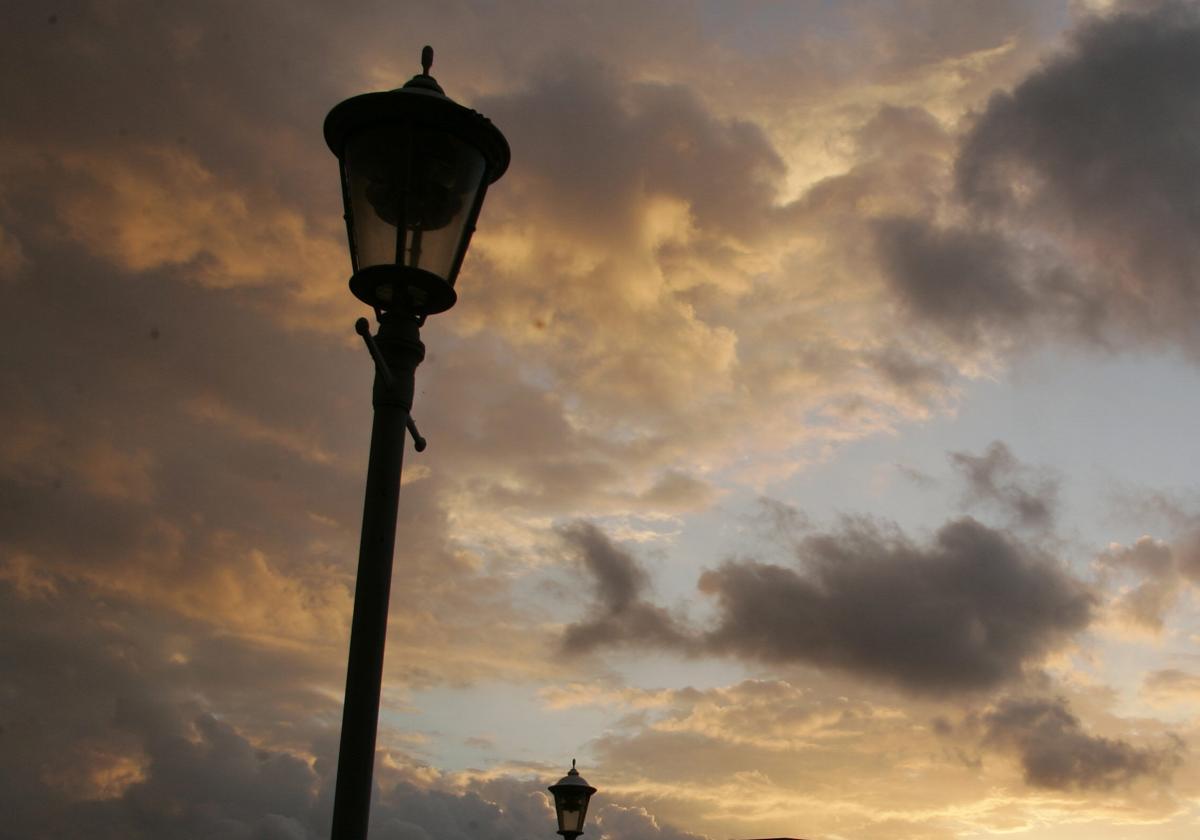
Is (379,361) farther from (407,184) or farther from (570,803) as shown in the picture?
(570,803)

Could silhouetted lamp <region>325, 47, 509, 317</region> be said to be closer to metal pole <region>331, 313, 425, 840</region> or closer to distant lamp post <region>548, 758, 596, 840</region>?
metal pole <region>331, 313, 425, 840</region>

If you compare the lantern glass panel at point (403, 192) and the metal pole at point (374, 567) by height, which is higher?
the lantern glass panel at point (403, 192)

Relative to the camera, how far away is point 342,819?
208 inches

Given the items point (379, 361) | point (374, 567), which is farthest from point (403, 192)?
point (374, 567)

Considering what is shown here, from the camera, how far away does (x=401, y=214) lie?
6.20 metres

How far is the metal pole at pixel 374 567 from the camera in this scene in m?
5.38

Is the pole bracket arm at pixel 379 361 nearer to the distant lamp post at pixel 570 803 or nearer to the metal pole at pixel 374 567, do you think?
the metal pole at pixel 374 567

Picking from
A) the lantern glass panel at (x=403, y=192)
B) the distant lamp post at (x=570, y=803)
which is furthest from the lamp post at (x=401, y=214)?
the distant lamp post at (x=570, y=803)

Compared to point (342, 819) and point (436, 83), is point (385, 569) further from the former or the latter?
point (436, 83)

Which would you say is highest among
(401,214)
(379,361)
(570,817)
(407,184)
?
(407,184)

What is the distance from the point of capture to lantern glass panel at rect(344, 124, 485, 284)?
20.3 ft

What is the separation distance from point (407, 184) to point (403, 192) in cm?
5

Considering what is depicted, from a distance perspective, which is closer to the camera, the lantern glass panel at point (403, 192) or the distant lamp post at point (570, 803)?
the lantern glass panel at point (403, 192)

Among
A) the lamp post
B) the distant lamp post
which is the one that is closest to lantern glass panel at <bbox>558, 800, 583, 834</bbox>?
the distant lamp post
